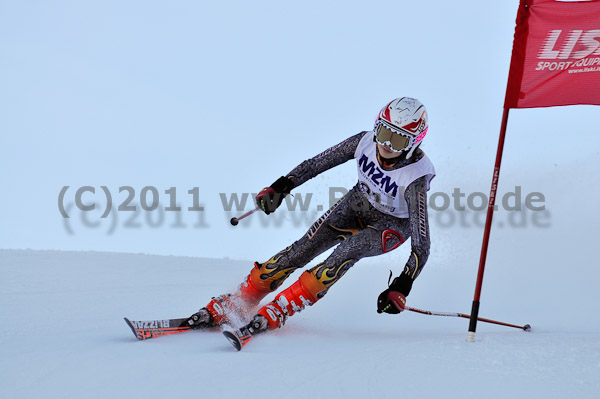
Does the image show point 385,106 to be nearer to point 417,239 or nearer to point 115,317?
point 417,239

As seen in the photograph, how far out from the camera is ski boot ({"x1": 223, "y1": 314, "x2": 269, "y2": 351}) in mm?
3447

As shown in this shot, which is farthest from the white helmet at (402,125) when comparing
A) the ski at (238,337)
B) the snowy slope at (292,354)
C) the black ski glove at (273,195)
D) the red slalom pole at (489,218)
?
the ski at (238,337)

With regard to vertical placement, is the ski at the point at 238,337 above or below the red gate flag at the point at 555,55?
below

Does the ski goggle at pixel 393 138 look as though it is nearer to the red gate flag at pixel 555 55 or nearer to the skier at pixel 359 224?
the skier at pixel 359 224

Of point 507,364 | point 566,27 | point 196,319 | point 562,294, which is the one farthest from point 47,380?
point 562,294

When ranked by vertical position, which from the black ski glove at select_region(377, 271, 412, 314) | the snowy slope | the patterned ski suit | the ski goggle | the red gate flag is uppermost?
the red gate flag

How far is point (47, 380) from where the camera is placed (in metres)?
2.96

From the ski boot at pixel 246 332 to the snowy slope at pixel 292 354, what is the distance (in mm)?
56

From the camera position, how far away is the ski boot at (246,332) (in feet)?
11.3

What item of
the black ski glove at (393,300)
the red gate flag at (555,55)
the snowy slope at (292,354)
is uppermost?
the red gate flag at (555,55)

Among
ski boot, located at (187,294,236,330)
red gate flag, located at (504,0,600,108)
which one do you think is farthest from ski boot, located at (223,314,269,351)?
red gate flag, located at (504,0,600,108)

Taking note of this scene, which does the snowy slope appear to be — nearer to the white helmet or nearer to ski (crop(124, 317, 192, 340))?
ski (crop(124, 317, 192, 340))

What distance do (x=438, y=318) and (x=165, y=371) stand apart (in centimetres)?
283

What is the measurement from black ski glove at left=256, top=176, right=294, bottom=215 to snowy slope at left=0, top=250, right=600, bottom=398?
89 centimetres
